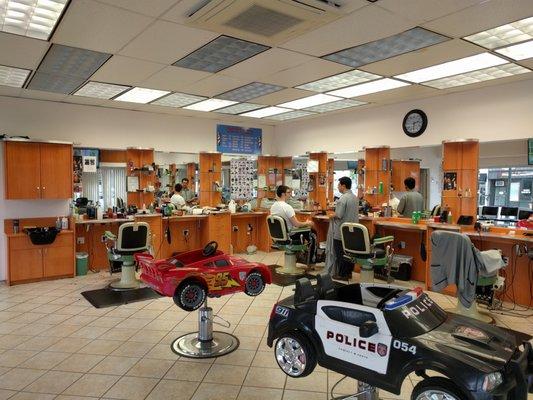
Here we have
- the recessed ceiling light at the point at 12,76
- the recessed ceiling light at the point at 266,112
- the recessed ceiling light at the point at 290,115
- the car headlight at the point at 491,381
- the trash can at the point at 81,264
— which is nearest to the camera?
the car headlight at the point at 491,381

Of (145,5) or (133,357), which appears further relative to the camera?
(133,357)

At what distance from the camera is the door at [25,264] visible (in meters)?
5.86

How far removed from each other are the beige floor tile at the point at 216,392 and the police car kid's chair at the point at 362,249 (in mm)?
2852

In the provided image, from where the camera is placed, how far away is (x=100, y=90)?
5.86m

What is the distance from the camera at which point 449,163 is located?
5.82 metres

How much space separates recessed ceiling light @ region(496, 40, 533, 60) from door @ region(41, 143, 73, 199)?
20.2 ft

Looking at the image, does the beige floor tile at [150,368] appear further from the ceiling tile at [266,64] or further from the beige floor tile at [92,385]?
the ceiling tile at [266,64]

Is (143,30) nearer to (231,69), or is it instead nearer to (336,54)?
(231,69)

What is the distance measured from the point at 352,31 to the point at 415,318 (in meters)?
2.56

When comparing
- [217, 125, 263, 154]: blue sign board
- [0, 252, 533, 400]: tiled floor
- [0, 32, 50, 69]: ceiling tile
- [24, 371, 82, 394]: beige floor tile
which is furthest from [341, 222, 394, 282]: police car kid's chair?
[0, 32, 50, 69]: ceiling tile

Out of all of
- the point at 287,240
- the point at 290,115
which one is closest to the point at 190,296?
the point at 287,240

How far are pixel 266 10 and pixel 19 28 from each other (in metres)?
2.29

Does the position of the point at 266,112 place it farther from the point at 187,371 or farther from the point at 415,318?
the point at 415,318

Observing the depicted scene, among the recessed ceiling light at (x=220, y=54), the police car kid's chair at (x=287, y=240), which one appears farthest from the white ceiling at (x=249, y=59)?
the police car kid's chair at (x=287, y=240)
